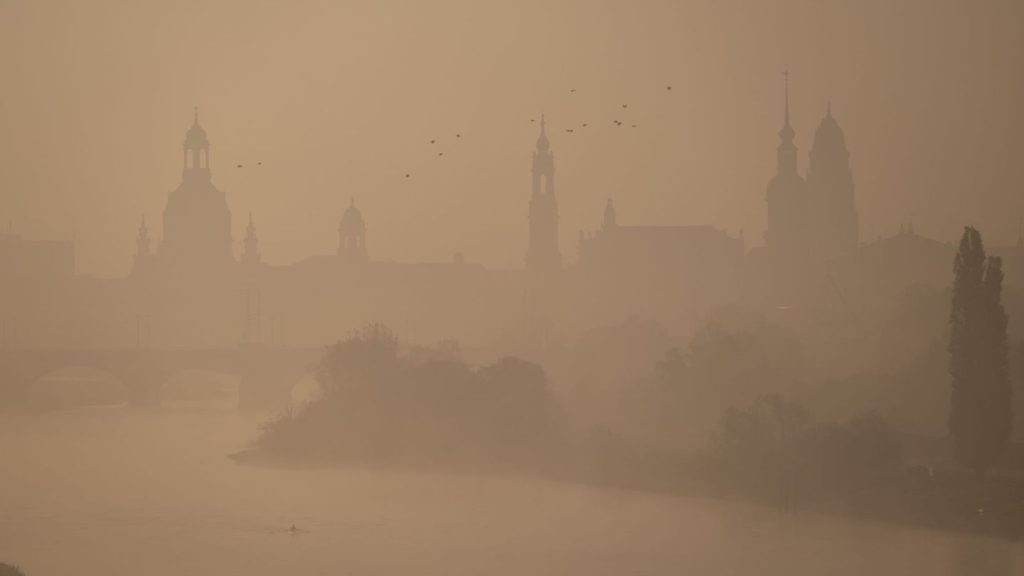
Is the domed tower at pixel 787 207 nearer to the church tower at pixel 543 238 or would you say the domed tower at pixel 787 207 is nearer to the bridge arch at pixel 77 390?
the church tower at pixel 543 238

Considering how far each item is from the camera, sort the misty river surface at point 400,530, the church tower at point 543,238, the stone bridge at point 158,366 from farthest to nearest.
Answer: the church tower at point 543,238 < the stone bridge at point 158,366 < the misty river surface at point 400,530

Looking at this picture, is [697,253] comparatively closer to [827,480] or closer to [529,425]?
[529,425]

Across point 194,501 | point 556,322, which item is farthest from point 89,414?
point 556,322

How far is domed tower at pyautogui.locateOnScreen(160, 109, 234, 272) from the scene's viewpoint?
151625 millimetres

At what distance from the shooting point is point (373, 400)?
→ 66688 millimetres

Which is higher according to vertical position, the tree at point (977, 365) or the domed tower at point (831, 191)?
the domed tower at point (831, 191)

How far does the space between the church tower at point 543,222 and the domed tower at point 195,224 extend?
25574mm

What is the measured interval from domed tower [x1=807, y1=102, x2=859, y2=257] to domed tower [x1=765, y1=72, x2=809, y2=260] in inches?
58.4

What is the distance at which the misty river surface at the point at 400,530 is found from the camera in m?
46.2

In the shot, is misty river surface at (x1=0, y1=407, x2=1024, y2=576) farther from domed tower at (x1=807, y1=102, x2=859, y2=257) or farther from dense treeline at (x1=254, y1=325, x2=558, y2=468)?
domed tower at (x1=807, y1=102, x2=859, y2=257)

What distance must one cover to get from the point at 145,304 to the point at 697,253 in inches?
1632

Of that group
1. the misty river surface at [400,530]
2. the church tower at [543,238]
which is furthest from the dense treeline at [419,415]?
the church tower at [543,238]

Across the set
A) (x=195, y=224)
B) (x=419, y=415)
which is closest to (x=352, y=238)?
(x=195, y=224)

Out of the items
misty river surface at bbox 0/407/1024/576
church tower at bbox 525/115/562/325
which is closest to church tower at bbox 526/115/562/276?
church tower at bbox 525/115/562/325
